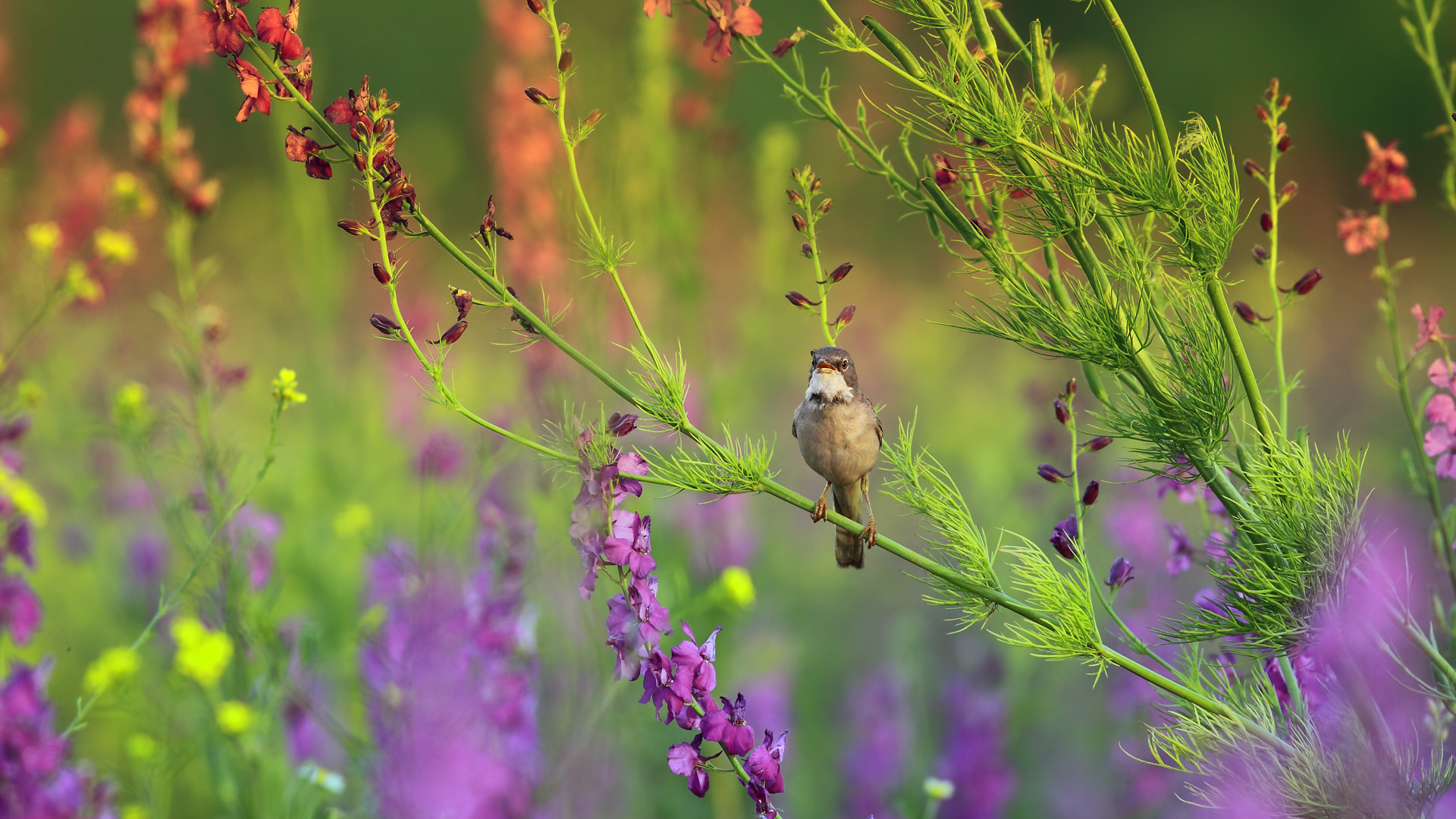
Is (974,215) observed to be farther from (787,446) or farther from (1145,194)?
(787,446)

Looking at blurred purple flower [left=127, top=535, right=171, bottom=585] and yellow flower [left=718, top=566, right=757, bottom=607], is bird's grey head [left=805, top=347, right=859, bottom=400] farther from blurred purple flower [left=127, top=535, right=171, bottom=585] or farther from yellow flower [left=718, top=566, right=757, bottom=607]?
blurred purple flower [left=127, top=535, right=171, bottom=585]

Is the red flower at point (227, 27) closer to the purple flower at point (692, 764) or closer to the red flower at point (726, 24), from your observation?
the red flower at point (726, 24)

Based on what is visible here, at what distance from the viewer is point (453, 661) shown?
151cm

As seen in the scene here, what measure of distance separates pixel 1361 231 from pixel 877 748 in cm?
162

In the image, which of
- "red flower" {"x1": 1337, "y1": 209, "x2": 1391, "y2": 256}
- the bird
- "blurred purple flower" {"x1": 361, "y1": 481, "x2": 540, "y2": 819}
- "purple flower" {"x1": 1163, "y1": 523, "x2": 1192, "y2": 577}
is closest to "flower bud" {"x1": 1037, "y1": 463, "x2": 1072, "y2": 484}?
"purple flower" {"x1": 1163, "y1": 523, "x2": 1192, "y2": 577}

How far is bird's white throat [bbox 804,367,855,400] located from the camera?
147cm

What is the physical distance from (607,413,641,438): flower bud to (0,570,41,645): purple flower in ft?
3.20

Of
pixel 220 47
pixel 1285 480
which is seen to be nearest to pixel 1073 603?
pixel 1285 480

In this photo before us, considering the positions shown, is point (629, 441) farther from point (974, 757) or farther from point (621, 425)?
point (621, 425)

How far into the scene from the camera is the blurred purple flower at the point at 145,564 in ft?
8.26

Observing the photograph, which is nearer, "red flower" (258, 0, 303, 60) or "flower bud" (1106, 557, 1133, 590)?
"red flower" (258, 0, 303, 60)

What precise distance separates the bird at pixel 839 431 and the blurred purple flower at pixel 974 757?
2.95 ft

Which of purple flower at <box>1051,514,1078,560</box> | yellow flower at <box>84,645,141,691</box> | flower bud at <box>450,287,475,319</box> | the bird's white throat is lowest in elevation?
yellow flower at <box>84,645,141,691</box>

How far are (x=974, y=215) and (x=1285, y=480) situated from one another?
379mm
